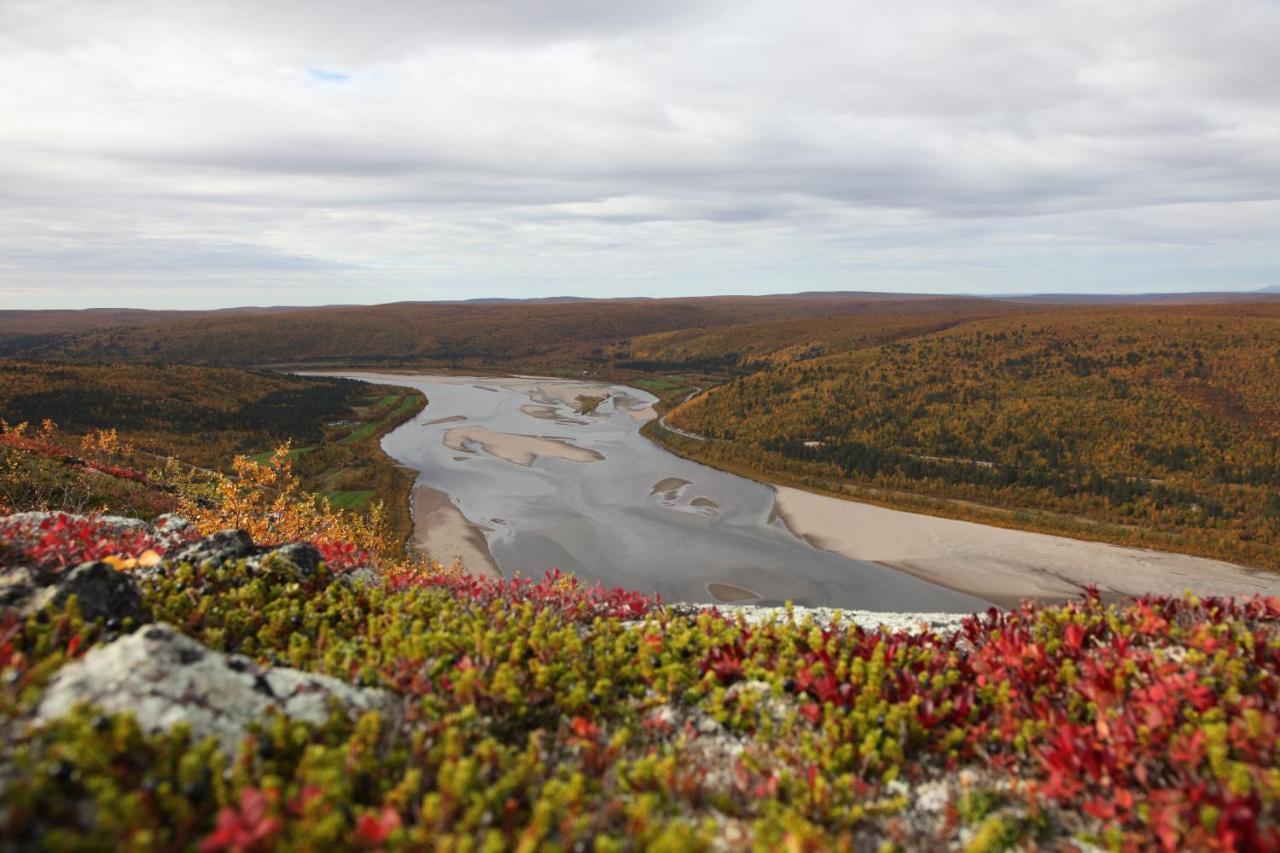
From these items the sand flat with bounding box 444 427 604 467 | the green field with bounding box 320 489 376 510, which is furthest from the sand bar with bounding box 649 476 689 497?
the green field with bounding box 320 489 376 510

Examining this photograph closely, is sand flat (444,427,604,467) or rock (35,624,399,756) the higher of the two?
rock (35,624,399,756)

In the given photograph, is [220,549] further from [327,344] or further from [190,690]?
[327,344]

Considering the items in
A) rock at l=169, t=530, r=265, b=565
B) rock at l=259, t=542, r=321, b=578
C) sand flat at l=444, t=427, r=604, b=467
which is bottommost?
sand flat at l=444, t=427, r=604, b=467

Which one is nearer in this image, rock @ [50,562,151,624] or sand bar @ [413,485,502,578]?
rock @ [50,562,151,624]

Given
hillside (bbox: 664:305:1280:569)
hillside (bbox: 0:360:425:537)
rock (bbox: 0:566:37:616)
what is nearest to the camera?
rock (bbox: 0:566:37:616)

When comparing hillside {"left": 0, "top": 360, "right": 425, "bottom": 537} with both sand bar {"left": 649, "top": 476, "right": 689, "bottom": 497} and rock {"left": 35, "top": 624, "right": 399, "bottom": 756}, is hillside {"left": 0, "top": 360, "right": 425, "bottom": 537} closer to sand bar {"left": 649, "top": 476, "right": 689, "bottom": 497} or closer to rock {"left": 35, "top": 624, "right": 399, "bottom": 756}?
sand bar {"left": 649, "top": 476, "right": 689, "bottom": 497}

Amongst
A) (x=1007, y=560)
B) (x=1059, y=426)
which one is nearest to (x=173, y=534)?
(x=1007, y=560)

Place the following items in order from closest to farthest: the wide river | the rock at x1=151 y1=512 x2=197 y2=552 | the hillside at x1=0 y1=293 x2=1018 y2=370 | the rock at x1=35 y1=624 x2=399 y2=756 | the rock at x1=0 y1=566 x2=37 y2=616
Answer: the rock at x1=35 y1=624 x2=399 y2=756 → the rock at x1=0 y1=566 x2=37 y2=616 → the rock at x1=151 y1=512 x2=197 y2=552 → the wide river → the hillside at x1=0 y1=293 x2=1018 y2=370

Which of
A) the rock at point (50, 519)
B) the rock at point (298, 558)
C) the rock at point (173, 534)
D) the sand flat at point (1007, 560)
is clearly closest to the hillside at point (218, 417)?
the rock at point (50, 519)
